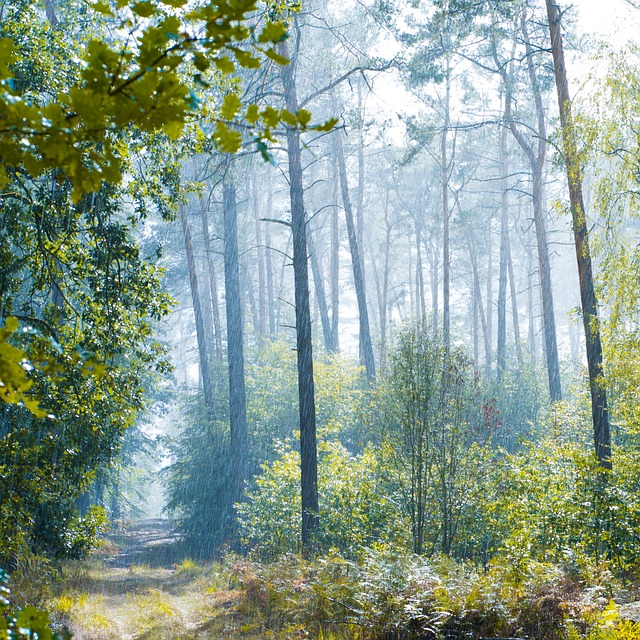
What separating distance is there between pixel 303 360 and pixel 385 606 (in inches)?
236

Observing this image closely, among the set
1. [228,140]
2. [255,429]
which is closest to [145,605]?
[228,140]

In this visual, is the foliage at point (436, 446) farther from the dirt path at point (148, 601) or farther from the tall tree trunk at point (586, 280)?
the dirt path at point (148, 601)

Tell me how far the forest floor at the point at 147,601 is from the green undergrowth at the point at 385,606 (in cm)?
4

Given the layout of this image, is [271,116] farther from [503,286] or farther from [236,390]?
[503,286]

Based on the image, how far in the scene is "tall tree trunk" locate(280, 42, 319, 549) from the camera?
11.9 metres

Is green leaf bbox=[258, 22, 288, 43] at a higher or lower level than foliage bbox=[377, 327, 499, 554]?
higher

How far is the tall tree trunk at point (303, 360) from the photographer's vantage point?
39.1ft

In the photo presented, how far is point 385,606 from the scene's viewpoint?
689cm

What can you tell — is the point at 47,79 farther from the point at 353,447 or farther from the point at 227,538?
the point at 353,447

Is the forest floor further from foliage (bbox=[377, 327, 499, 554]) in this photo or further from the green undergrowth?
foliage (bbox=[377, 327, 499, 554])

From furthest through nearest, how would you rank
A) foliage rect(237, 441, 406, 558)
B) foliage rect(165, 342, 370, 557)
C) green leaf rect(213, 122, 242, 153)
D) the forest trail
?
foliage rect(165, 342, 370, 557) < the forest trail < foliage rect(237, 441, 406, 558) < green leaf rect(213, 122, 242, 153)

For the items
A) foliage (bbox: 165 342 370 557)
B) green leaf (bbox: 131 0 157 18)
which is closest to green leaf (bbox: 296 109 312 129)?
green leaf (bbox: 131 0 157 18)

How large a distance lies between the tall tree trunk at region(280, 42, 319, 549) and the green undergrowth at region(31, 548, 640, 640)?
1362 mm

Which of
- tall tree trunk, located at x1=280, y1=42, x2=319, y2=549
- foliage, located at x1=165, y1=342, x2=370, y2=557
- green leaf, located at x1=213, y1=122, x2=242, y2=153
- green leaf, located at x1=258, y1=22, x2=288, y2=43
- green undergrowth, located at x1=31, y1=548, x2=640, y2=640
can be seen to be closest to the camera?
green leaf, located at x1=258, y1=22, x2=288, y2=43
